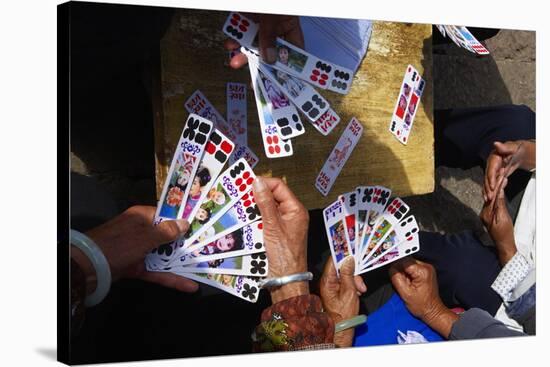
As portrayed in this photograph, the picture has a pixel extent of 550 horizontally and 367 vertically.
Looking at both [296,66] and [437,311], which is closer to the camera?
[296,66]

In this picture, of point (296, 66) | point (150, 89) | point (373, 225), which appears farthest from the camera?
point (373, 225)

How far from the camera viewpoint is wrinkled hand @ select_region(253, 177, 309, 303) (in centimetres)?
Result: 412

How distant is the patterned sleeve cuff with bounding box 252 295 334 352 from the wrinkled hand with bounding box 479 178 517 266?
0.97m

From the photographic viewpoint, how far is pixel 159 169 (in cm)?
391

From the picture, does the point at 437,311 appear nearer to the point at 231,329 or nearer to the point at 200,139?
the point at 231,329

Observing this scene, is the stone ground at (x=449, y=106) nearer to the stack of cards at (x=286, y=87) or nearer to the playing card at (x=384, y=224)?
the playing card at (x=384, y=224)

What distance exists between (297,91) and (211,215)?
600mm

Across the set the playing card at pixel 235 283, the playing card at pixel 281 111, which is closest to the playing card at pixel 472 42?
the playing card at pixel 281 111

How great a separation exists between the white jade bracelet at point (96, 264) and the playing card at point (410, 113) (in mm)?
1401

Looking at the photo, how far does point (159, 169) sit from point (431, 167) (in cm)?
129

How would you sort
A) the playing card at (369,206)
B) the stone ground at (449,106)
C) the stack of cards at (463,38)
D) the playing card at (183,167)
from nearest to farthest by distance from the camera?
the stone ground at (449,106), the playing card at (183,167), the playing card at (369,206), the stack of cards at (463,38)

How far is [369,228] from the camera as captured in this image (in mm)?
4480

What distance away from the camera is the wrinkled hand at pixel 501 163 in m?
4.85

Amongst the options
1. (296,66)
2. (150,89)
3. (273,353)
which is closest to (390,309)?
(273,353)
